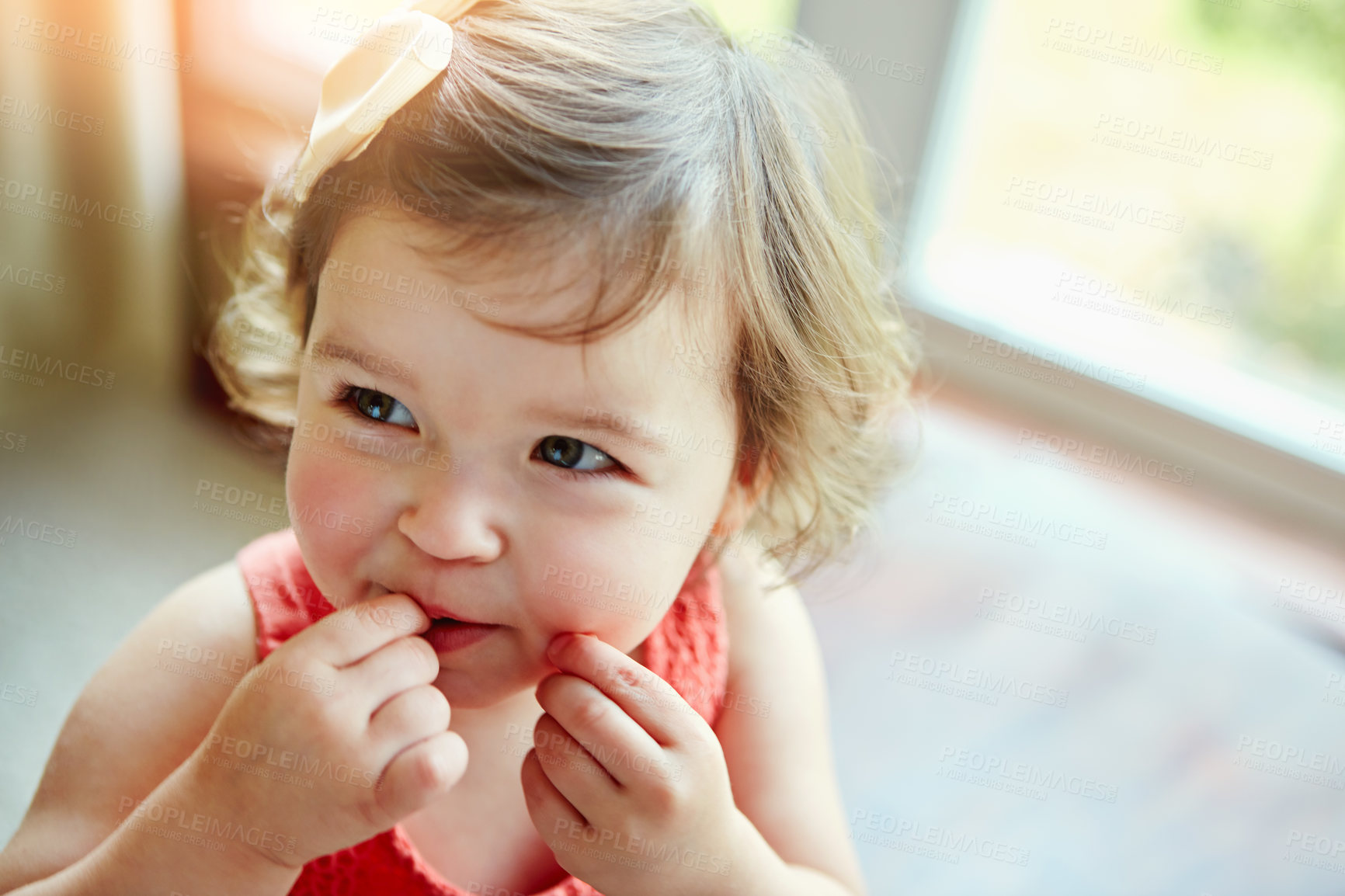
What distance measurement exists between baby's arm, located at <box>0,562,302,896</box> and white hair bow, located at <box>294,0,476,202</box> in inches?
14.7

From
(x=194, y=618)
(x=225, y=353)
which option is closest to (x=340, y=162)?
(x=194, y=618)

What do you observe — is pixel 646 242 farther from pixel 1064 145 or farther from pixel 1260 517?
pixel 1260 517

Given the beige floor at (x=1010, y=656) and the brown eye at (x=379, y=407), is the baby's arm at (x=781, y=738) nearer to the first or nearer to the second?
the beige floor at (x=1010, y=656)

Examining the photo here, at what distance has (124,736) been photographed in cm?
78

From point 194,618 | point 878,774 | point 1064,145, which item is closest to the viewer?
point 194,618

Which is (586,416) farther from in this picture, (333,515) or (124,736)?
(124,736)

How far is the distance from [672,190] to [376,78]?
191 mm

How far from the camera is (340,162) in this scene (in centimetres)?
68

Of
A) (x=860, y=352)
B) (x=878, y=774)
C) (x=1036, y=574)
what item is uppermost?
(x=860, y=352)

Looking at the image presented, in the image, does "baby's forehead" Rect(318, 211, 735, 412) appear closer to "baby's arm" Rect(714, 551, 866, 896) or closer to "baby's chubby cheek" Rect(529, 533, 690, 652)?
"baby's chubby cheek" Rect(529, 533, 690, 652)

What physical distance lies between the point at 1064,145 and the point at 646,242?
2.52 ft

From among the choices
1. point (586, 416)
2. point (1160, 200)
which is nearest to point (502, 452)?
point (586, 416)

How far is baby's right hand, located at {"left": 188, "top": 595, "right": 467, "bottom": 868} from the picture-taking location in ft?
2.05

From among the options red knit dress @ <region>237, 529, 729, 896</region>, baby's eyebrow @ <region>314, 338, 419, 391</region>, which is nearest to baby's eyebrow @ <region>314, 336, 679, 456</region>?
baby's eyebrow @ <region>314, 338, 419, 391</region>
